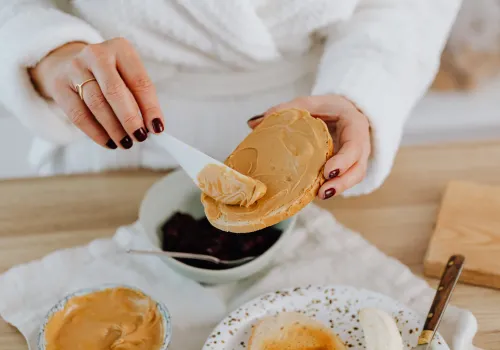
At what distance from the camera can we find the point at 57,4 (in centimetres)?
94

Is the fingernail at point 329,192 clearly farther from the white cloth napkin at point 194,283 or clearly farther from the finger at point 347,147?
the white cloth napkin at point 194,283

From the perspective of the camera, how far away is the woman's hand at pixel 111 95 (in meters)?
0.68

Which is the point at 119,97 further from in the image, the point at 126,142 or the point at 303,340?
the point at 303,340

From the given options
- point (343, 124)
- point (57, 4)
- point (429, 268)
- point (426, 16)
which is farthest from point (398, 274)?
point (57, 4)

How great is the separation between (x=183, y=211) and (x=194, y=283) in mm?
110

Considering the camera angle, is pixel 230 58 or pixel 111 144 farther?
pixel 230 58

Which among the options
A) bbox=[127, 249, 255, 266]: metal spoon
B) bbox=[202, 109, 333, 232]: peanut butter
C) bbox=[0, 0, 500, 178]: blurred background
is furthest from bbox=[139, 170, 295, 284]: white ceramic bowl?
bbox=[0, 0, 500, 178]: blurred background

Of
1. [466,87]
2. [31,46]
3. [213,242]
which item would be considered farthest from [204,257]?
[466,87]

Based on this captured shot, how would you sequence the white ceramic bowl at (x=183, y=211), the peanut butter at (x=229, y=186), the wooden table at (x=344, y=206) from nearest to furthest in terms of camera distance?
the peanut butter at (x=229, y=186), the white ceramic bowl at (x=183, y=211), the wooden table at (x=344, y=206)

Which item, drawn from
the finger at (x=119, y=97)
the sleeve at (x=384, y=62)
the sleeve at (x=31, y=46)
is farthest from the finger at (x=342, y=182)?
the sleeve at (x=31, y=46)

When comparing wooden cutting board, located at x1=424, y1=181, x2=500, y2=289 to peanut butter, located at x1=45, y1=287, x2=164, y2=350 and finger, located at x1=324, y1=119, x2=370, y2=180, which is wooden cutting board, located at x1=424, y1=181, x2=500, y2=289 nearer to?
finger, located at x1=324, y1=119, x2=370, y2=180

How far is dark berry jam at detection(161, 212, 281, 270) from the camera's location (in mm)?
782

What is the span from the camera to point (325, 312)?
2.43 feet

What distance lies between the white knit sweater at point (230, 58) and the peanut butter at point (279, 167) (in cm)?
17
